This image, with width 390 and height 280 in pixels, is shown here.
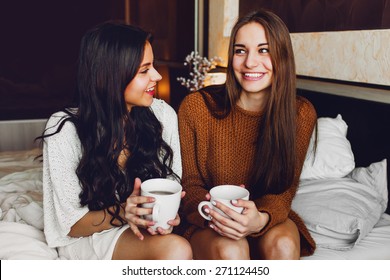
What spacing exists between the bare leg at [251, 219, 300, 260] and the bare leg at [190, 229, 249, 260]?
2.1 inches

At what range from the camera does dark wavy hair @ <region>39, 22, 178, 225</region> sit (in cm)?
100

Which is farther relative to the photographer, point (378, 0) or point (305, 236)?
point (378, 0)

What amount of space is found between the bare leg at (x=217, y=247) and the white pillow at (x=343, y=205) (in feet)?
0.86

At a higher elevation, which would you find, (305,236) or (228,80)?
(228,80)

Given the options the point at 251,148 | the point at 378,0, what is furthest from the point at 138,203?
the point at 378,0

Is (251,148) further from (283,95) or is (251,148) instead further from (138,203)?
(138,203)

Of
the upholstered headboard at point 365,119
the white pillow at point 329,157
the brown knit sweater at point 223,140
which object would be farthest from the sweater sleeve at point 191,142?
the upholstered headboard at point 365,119

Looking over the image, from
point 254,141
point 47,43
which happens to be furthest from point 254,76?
point 47,43

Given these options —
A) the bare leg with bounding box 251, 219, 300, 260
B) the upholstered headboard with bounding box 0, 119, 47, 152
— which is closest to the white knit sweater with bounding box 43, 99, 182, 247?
the bare leg with bounding box 251, 219, 300, 260

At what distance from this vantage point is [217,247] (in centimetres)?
99

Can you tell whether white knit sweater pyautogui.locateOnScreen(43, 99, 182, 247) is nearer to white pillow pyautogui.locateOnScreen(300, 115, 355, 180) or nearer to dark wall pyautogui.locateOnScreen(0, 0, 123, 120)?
white pillow pyautogui.locateOnScreen(300, 115, 355, 180)

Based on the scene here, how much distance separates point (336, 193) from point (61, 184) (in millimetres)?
761
